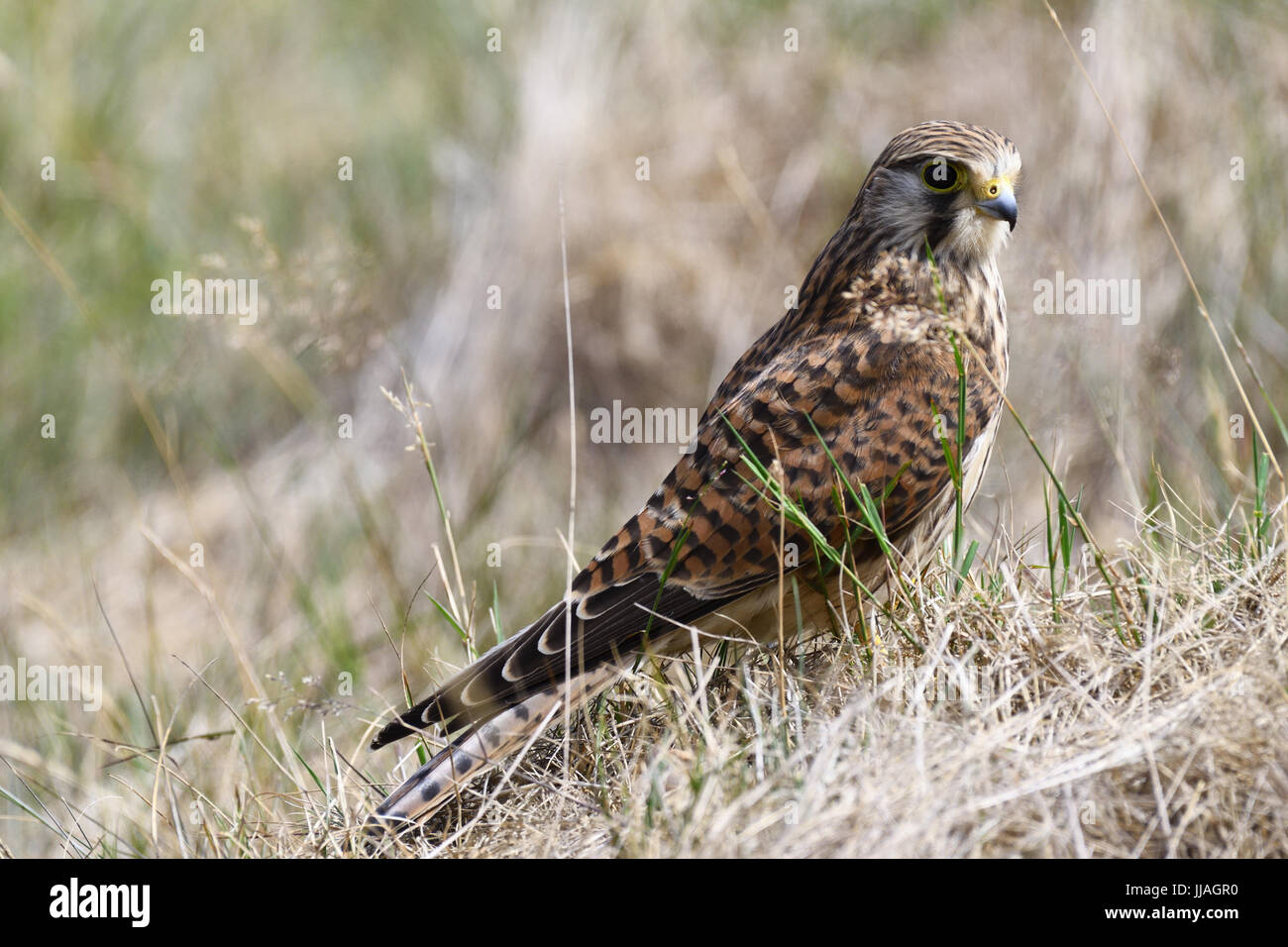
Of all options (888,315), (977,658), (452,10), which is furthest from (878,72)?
(977,658)

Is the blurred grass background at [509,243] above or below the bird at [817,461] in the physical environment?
above

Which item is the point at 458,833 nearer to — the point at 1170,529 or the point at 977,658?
the point at 977,658

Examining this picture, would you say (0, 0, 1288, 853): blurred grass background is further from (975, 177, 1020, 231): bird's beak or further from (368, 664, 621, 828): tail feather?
(368, 664, 621, 828): tail feather

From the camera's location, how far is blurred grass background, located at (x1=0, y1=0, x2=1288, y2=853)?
6223mm

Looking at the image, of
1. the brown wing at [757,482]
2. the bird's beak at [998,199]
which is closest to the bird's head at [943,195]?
the bird's beak at [998,199]

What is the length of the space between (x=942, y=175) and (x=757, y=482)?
104cm

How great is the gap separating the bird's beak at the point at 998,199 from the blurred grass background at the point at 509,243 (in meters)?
2.48

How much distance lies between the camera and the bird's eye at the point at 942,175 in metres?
3.68

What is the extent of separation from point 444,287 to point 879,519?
436 centimetres

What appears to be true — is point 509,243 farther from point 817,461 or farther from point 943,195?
point 817,461

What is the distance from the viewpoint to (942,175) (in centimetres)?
370

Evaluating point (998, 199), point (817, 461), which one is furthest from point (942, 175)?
point (817, 461)

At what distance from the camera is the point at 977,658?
2861mm

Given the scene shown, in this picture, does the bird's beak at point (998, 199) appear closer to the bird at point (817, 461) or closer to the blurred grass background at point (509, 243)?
the bird at point (817, 461)
